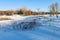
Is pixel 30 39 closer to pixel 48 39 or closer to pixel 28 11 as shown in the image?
pixel 48 39

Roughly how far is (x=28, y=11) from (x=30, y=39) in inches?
1251

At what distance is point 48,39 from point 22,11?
3105cm

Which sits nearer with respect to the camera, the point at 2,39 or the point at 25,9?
the point at 2,39

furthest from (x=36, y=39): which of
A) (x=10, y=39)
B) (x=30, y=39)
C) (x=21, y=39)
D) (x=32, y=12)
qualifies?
(x=32, y=12)

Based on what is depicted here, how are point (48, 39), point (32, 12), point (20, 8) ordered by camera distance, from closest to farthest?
1. point (48, 39)
2. point (20, 8)
3. point (32, 12)

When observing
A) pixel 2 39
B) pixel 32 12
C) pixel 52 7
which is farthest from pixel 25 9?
pixel 2 39

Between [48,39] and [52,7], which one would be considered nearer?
[48,39]

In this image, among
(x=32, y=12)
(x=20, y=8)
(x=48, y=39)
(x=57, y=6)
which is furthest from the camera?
(x=32, y=12)

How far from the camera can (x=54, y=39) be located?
452 centimetres

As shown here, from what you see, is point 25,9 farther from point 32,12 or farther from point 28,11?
point 32,12

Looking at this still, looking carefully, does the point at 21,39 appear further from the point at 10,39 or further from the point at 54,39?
the point at 54,39

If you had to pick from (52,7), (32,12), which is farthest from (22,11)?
(52,7)

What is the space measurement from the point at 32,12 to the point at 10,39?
3454 cm

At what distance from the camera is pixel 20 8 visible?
36.0 meters
